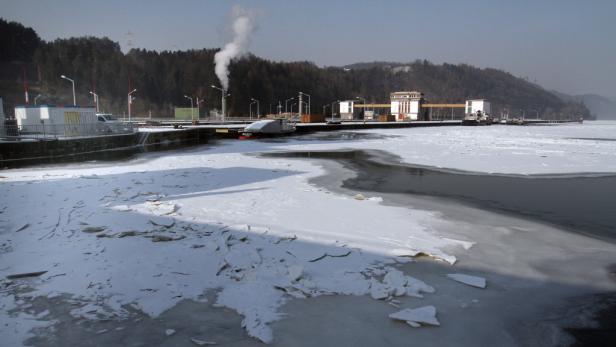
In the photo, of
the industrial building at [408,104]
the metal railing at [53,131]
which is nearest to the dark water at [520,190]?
the metal railing at [53,131]

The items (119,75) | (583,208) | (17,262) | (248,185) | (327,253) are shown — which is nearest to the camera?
(17,262)

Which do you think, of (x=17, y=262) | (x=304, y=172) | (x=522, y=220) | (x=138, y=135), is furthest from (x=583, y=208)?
(x=138, y=135)

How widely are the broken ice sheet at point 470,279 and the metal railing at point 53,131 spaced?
31.0 m

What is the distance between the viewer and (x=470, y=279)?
7.43m

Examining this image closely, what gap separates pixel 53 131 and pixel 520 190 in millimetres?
34102

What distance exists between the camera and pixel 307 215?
1182cm

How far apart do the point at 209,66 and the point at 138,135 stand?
152 meters

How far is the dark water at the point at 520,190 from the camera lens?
12.3m

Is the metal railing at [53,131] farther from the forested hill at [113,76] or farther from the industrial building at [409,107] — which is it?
the industrial building at [409,107]

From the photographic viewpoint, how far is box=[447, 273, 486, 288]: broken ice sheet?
722 centimetres

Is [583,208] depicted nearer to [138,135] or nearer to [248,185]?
[248,185]

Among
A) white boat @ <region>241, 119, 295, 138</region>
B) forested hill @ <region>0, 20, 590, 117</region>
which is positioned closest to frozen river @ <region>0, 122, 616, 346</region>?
white boat @ <region>241, 119, 295, 138</region>

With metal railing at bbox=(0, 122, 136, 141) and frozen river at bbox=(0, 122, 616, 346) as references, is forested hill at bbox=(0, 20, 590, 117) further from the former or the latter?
frozen river at bbox=(0, 122, 616, 346)

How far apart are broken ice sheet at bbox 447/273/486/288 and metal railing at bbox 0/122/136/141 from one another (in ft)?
102
